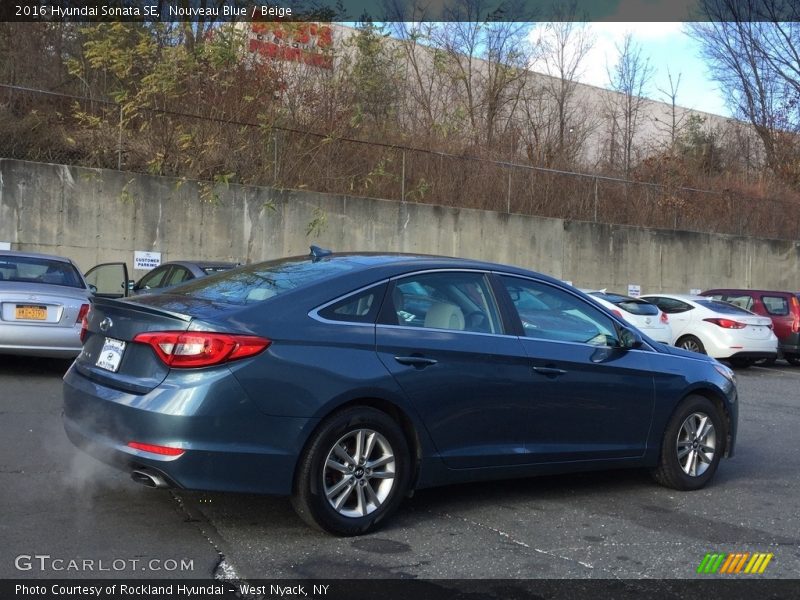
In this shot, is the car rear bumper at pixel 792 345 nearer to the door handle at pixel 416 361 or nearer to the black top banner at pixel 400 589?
the black top banner at pixel 400 589

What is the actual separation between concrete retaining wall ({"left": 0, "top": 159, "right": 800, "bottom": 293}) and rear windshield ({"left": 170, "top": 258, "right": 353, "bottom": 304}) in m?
13.5

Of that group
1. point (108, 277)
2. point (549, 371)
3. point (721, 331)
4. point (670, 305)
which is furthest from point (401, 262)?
point (670, 305)

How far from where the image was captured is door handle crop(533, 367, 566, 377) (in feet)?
18.9

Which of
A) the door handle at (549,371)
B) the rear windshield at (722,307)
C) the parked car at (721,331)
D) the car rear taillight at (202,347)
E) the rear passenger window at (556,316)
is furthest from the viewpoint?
the rear windshield at (722,307)

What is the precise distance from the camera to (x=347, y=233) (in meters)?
21.5

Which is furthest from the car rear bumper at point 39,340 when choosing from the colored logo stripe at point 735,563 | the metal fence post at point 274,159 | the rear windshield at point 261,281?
the metal fence post at point 274,159

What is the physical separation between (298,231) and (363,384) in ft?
53.1

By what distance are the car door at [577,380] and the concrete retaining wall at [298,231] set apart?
46.9 feet

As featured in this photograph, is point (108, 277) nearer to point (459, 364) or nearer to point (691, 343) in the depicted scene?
point (691, 343)

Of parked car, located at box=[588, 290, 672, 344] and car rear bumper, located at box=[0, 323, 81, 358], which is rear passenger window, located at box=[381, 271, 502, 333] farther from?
parked car, located at box=[588, 290, 672, 344]

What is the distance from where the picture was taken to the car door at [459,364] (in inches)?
207

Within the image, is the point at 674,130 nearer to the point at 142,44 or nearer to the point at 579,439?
the point at 142,44

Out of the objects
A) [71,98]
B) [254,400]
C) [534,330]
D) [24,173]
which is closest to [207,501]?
[254,400]

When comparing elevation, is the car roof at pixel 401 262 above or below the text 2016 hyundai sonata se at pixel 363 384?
above
